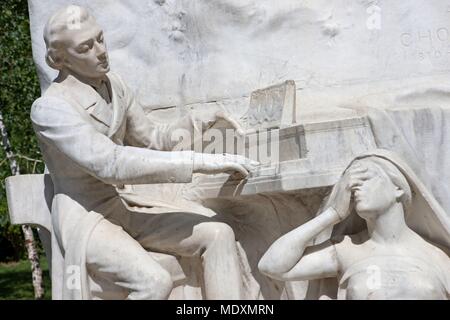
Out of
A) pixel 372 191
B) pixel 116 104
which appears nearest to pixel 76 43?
pixel 116 104

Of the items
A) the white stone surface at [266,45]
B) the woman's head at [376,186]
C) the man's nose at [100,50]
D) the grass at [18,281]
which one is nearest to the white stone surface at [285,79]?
the white stone surface at [266,45]

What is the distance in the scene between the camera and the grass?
13.8m

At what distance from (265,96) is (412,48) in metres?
0.79

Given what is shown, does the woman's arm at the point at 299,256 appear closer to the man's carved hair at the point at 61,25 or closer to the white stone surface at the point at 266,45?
the white stone surface at the point at 266,45

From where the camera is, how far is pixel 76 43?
17.3 feet

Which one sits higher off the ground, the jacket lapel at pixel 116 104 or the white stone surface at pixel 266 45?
the white stone surface at pixel 266 45

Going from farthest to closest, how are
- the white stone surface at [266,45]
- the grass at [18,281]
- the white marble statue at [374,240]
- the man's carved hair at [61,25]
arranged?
the grass at [18,281] → the white stone surface at [266,45] → the man's carved hair at [61,25] → the white marble statue at [374,240]

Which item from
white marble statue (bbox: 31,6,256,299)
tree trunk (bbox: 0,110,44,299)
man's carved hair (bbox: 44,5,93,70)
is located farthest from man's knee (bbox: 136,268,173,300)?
tree trunk (bbox: 0,110,44,299)

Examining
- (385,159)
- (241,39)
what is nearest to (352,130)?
(385,159)

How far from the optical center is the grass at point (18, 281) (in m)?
13.8

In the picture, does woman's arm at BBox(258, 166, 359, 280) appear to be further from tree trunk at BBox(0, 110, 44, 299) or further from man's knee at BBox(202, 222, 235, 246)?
tree trunk at BBox(0, 110, 44, 299)

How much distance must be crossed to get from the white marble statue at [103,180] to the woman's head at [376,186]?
50 centimetres

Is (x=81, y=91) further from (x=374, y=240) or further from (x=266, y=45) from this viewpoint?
(x=374, y=240)

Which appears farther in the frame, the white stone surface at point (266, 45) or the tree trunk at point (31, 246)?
the tree trunk at point (31, 246)
